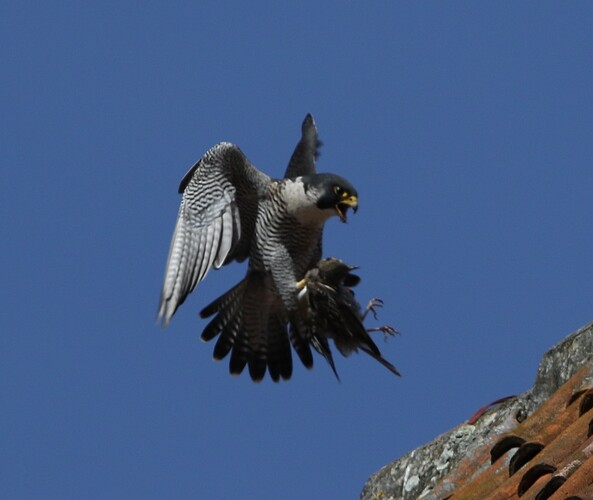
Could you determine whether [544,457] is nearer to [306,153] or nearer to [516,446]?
[516,446]

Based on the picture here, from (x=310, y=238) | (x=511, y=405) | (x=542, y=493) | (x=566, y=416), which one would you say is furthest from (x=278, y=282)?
(x=542, y=493)

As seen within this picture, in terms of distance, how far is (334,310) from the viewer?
7.20m

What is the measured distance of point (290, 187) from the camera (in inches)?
285

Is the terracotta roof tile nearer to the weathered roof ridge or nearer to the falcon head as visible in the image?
the weathered roof ridge

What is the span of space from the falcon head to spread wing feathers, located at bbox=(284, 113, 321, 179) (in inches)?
27.8

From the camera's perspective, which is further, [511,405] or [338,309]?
[338,309]

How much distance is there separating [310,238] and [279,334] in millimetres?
693

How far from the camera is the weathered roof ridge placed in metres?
3.17

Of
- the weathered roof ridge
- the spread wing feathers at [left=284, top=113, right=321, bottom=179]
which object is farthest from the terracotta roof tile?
the spread wing feathers at [left=284, top=113, right=321, bottom=179]

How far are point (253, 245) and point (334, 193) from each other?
0.67 meters

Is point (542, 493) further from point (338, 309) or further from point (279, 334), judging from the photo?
point (279, 334)

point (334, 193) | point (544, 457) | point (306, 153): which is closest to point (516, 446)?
point (544, 457)

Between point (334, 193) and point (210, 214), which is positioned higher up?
point (210, 214)

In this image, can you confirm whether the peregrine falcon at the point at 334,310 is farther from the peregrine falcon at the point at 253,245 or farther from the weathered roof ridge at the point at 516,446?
the weathered roof ridge at the point at 516,446
